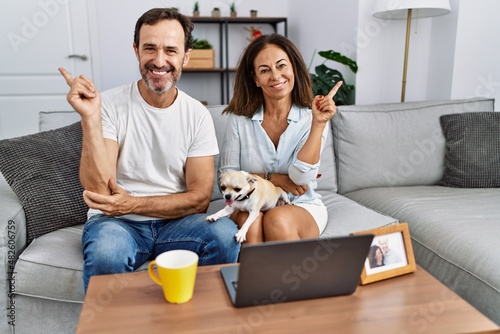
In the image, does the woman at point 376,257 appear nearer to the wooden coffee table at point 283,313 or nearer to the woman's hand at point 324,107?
the wooden coffee table at point 283,313

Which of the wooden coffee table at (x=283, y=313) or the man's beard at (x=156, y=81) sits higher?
the man's beard at (x=156, y=81)

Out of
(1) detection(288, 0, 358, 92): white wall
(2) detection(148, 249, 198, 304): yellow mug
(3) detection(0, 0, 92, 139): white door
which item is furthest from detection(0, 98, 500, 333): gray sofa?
(3) detection(0, 0, 92, 139): white door

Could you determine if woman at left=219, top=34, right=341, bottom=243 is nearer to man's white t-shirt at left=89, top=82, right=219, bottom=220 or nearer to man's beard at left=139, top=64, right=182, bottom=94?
man's white t-shirt at left=89, top=82, right=219, bottom=220

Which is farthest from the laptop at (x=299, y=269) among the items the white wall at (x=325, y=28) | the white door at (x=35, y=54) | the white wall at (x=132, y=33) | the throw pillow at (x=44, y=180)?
the white wall at (x=132, y=33)

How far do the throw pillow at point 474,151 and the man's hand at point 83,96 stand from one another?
1725 mm

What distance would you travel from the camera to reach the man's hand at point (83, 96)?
1.26 metres

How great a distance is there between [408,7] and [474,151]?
877 mm

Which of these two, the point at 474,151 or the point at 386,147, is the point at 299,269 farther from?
the point at 474,151

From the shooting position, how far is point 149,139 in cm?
151

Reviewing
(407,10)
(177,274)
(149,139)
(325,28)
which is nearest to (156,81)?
(149,139)

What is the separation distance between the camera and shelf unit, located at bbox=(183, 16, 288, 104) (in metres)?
4.05

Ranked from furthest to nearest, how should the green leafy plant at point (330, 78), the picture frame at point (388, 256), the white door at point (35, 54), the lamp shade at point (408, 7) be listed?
the white door at point (35, 54), the green leafy plant at point (330, 78), the lamp shade at point (408, 7), the picture frame at point (388, 256)

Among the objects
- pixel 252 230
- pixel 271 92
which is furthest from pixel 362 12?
pixel 252 230

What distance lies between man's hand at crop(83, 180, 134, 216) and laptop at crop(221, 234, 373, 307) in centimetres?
56
